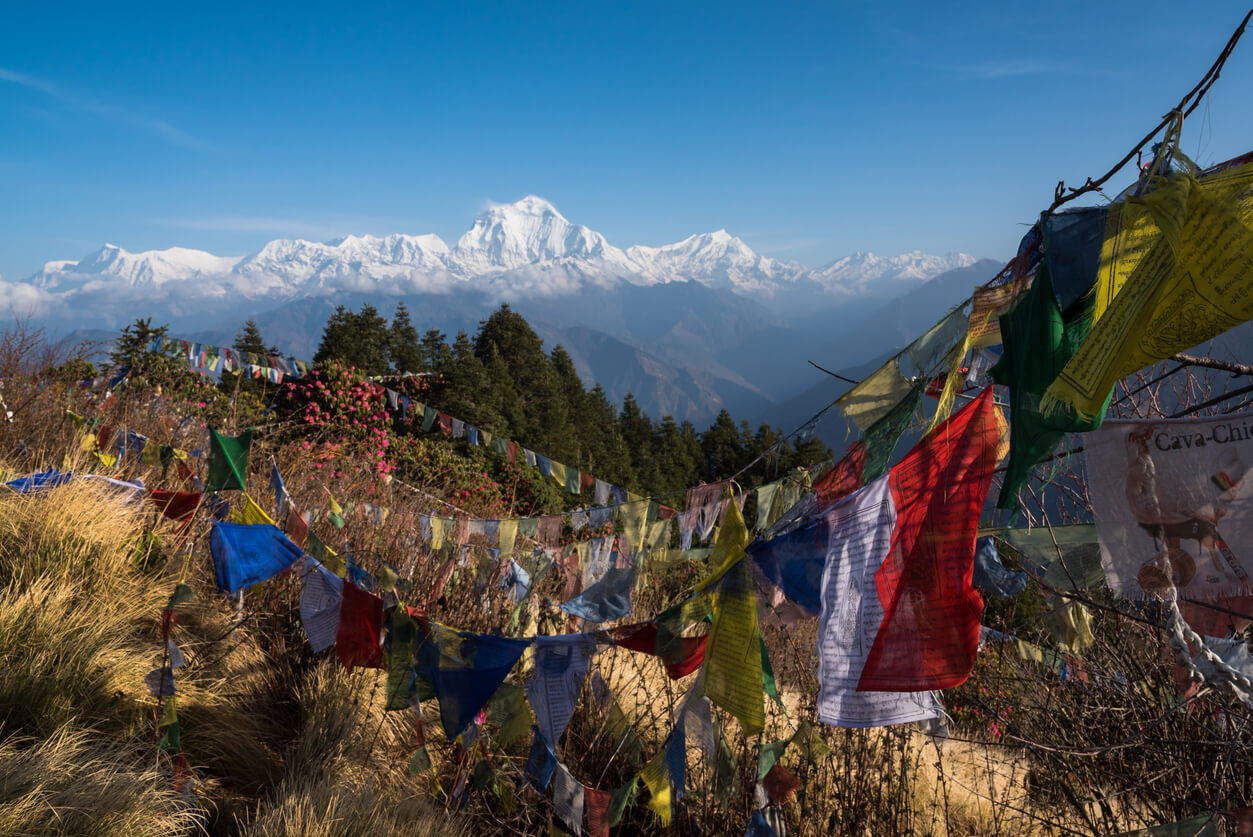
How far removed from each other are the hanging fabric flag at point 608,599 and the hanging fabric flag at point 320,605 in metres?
1.30

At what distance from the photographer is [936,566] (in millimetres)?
2035

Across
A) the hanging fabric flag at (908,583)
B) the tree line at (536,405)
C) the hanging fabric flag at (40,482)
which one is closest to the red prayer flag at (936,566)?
→ the hanging fabric flag at (908,583)

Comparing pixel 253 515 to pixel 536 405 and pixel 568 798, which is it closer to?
pixel 568 798

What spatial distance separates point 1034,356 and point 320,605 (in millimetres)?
3708

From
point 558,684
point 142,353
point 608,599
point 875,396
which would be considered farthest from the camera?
point 142,353

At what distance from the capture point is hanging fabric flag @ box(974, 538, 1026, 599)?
3474mm

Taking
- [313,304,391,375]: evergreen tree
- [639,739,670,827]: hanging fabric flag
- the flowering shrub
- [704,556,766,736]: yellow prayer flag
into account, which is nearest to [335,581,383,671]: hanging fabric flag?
[639,739,670,827]: hanging fabric flag

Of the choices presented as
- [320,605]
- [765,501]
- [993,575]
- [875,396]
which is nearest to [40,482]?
[320,605]

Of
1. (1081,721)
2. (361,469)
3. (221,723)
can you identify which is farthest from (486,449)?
(1081,721)

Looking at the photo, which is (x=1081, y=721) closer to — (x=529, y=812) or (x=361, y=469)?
(x=529, y=812)

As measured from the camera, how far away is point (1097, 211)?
200 centimetres

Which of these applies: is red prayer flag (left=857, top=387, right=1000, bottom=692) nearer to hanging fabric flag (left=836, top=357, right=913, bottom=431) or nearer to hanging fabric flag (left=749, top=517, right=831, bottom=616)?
hanging fabric flag (left=749, top=517, right=831, bottom=616)

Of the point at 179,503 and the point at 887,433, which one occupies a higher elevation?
the point at 887,433

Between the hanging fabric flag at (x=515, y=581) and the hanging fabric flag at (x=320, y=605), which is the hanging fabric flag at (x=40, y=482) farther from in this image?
the hanging fabric flag at (x=515, y=581)
